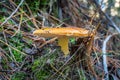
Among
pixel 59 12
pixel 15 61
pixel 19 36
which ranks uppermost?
pixel 59 12

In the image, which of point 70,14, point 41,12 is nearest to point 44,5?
point 41,12

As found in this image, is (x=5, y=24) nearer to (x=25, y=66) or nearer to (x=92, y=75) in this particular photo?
(x=25, y=66)

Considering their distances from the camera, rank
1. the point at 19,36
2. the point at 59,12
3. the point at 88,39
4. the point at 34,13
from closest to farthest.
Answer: the point at 88,39, the point at 19,36, the point at 34,13, the point at 59,12

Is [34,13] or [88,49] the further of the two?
[34,13]

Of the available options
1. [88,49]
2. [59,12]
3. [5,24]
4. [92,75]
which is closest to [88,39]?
[88,49]

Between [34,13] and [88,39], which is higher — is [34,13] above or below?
above

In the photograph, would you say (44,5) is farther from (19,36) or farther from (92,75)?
(92,75)

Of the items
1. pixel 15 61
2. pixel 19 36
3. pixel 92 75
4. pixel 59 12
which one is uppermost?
pixel 59 12

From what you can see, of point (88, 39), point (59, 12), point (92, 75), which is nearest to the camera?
point (88, 39)

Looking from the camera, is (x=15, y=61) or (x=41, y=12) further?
(x=41, y=12)
